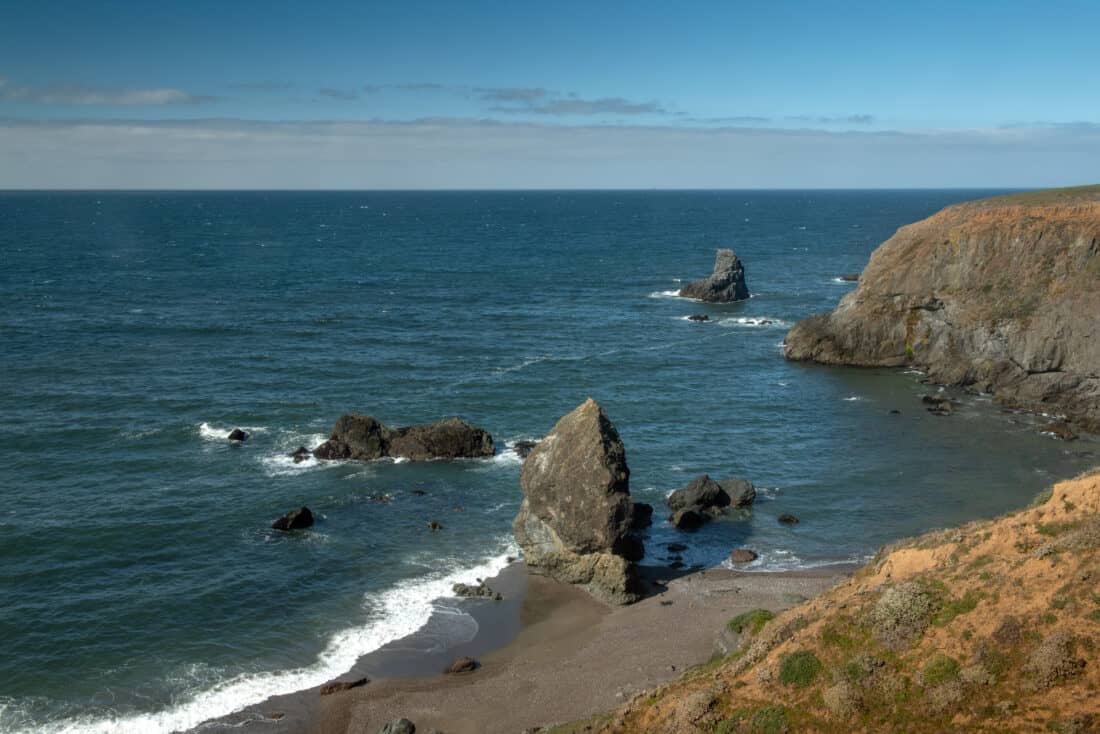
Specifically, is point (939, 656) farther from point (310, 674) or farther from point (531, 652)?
point (310, 674)

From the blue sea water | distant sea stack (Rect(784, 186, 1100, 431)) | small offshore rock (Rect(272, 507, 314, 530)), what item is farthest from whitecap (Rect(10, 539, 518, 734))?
distant sea stack (Rect(784, 186, 1100, 431))

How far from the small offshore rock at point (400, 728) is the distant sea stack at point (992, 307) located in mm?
64610

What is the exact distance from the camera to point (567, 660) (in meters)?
44.1

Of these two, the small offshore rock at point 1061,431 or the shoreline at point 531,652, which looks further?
the small offshore rock at point 1061,431

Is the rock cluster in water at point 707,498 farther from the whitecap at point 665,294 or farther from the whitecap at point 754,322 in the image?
the whitecap at point 665,294

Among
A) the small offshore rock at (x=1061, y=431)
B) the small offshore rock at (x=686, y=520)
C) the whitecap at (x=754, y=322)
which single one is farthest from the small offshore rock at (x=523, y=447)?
the whitecap at (x=754, y=322)

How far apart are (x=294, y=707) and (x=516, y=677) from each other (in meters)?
10.2

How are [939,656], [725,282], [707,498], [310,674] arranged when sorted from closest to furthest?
[939,656], [310,674], [707,498], [725,282]

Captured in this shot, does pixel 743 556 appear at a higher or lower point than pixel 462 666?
higher

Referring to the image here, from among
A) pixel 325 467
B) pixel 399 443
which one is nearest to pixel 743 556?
pixel 399 443

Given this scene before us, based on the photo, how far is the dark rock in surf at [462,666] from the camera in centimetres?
4338

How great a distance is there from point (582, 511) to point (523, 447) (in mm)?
22691

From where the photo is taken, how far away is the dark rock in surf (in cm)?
4338

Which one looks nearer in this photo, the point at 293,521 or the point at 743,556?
the point at 743,556
